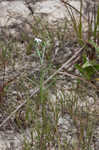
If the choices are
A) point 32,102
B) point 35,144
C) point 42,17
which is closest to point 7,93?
point 32,102

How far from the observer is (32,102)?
66.2 inches

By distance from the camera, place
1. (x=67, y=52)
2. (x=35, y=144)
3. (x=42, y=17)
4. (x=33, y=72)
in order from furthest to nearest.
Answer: (x=42, y=17)
(x=67, y=52)
(x=33, y=72)
(x=35, y=144)

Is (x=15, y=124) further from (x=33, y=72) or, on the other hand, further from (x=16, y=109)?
(x=33, y=72)

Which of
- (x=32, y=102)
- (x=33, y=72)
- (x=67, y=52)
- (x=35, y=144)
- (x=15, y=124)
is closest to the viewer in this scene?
(x=35, y=144)

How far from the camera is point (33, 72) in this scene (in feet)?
6.37

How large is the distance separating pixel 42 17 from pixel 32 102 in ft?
3.65

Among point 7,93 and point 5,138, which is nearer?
point 5,138

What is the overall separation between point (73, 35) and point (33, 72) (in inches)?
22.6

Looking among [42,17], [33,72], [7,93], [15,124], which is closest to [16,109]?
[15,124]

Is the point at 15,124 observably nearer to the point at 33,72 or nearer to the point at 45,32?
the point at 33,72

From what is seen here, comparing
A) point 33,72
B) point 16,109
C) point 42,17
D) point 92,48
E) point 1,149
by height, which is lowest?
point 1,149

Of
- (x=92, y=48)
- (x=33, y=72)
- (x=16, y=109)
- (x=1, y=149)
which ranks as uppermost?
(x=92, y=48)

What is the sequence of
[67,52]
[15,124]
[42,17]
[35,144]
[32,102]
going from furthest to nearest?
[42,17], [67,52], [32,102], [15,124], [35,144]

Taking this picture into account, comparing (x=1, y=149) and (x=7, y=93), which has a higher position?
(x=7, y=93)
